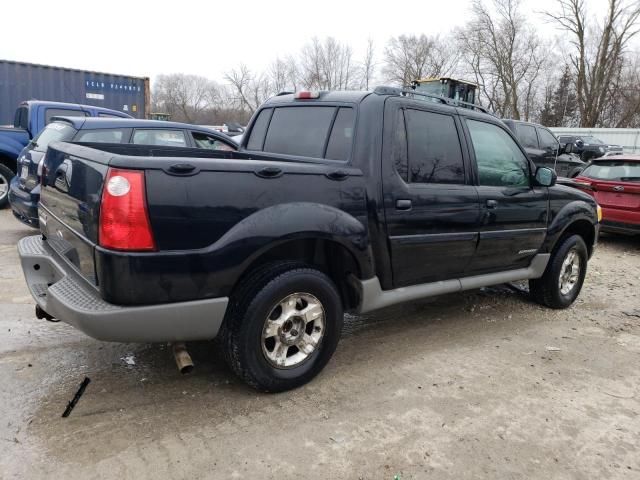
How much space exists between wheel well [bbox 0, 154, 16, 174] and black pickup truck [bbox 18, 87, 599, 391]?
6161 mm

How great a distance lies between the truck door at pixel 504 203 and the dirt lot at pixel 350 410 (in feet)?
2.34

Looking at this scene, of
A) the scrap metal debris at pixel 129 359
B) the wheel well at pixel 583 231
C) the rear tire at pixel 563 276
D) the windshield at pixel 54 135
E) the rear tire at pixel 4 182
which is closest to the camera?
the scrap metal debris at pixel 129 359

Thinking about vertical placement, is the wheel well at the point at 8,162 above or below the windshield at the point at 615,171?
below

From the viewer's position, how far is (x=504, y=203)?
4230 millimetres

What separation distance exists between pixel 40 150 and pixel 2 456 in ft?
16.0

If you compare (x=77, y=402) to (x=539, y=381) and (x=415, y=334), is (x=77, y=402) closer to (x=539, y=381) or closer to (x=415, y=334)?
(x=415, y=334)

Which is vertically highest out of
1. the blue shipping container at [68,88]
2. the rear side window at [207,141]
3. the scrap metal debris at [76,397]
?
the blue shipping container at [68,88]

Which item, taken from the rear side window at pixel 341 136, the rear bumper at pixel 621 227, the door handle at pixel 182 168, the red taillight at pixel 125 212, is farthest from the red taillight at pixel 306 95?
the rear bumper at pixel 621 227

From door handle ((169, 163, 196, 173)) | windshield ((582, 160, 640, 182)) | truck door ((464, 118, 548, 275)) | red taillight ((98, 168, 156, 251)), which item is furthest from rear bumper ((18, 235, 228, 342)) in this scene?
windshield ((582, 160, 640, 182))

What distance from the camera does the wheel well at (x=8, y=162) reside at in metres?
8.58

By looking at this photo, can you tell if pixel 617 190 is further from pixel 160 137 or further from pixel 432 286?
pixel 160 137

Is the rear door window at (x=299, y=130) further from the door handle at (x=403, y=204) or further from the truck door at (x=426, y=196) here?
the door handle at (x=403, y=204)

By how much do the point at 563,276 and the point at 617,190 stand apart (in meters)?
4.00

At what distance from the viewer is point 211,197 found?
2590mm
